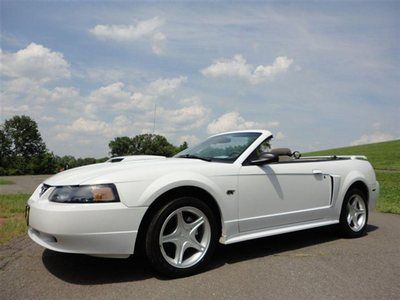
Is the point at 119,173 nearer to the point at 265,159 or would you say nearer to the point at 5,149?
the point at 265,159

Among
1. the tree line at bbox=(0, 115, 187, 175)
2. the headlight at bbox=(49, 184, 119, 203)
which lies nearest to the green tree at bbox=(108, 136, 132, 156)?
the tree line at bbox=(0, 115, 187, 175)

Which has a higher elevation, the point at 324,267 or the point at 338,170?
the point at 338,170

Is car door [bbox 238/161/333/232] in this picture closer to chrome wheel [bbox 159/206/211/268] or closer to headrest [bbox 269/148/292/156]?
headrest [bbox 269/148/292/156]

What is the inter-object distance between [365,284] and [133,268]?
228 cm

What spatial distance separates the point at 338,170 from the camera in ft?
18.7

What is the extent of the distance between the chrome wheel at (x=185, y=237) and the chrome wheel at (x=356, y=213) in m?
2.60

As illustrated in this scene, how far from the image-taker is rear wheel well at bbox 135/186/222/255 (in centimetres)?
385

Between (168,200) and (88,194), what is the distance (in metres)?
0.77

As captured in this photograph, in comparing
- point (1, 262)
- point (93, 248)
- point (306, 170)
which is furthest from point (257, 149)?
point (1, 262)

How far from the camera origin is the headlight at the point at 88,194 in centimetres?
362

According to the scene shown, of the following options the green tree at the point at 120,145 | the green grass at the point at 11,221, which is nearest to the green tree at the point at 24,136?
the green tree at the point at 120,145

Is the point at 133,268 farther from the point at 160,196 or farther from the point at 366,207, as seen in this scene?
the point at 366,207

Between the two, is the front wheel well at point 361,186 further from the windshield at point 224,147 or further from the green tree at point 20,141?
the green tree at point 20,141

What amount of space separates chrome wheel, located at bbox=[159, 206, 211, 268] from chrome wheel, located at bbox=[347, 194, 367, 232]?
260 cm
